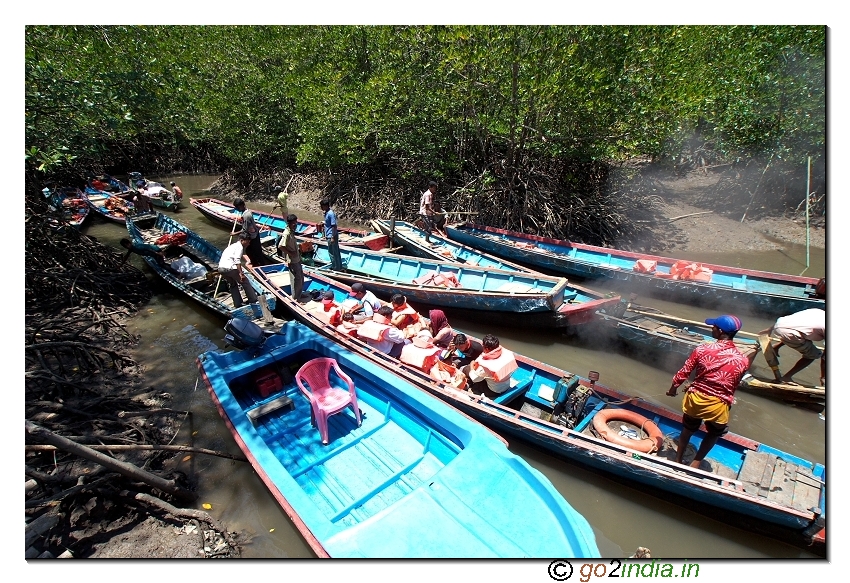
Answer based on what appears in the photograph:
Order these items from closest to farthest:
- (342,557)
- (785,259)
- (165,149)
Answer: (342,557)
(785,259)
(165,149)

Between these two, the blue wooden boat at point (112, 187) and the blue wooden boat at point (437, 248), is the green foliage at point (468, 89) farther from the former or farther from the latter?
the blue wooden boat at point (112, 187)

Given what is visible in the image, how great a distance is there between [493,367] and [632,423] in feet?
6.84

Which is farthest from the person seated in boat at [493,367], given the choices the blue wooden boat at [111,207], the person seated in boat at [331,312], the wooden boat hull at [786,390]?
the blue wooden boat at [111,207]

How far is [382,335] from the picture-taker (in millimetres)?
Result: 6766

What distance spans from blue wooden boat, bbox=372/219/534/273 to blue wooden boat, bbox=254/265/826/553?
4953mm

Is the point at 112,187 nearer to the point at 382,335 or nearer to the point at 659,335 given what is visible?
the point at 382,335

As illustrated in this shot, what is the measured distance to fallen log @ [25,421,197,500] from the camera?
365 centimetres

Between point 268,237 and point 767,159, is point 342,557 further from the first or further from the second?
point 767,159

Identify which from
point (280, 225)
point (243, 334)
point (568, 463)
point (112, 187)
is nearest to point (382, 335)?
point (243, 334)

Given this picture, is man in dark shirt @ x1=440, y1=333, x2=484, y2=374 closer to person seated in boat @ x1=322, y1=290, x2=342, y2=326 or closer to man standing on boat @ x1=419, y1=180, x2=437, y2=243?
person seated in boat @ x1=322, y1=290, x2=342, y2=326

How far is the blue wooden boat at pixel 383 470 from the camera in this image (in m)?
3.50

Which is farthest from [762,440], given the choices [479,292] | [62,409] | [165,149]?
[165,149]

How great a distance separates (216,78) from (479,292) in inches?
750

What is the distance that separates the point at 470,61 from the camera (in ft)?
36.8
